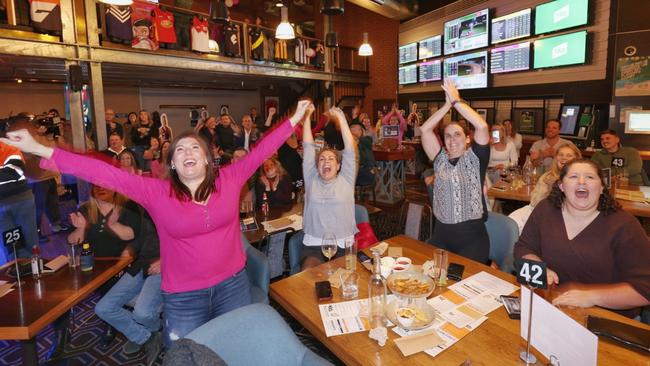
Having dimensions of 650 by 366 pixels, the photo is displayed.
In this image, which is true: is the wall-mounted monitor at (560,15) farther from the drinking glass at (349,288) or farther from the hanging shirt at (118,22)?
the hanging shirt at (118,22)

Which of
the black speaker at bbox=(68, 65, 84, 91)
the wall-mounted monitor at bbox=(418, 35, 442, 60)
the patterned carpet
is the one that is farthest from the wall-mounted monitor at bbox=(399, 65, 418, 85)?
the patterned carpet

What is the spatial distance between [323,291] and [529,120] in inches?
306

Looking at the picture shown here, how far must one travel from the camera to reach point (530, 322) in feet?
4.80

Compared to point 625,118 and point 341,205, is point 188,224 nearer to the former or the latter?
point 341,205

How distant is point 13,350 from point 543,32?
9.15m

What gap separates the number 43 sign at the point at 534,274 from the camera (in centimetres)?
145

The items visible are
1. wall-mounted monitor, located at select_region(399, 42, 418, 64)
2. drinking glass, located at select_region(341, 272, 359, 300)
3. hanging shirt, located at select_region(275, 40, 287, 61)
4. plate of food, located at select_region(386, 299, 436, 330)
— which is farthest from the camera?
wall-mounted monitor, located at select_region(399, 42, 418, 64)

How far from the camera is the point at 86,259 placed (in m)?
2.65

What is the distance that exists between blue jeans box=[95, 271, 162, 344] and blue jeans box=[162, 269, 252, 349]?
28.8 inches

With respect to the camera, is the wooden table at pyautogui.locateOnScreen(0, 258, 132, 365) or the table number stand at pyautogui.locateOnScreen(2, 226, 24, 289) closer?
the wooden table at pyautogui.locateOnScreen(0, 258, 132, 365)

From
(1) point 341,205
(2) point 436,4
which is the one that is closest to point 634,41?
(2) point 436,4

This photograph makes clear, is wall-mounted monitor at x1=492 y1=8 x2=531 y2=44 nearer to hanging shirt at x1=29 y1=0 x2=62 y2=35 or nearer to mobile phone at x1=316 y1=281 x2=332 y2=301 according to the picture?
mobile phone at x1=316 y1=281 x2=332 y2=301

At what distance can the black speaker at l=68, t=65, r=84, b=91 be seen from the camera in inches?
228

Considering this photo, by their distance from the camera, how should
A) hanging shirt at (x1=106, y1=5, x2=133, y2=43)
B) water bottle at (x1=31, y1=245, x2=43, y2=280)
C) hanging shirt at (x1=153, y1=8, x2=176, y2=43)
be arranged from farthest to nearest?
1. hanging shirt at (x1=153, y1=8, x2=176, y2=43)
2. hanging shirt at (x1=106, y1=5, x2=133, y2=43)
3. water bottle at (x1=31, y1=245, x2=43, y2=280)
